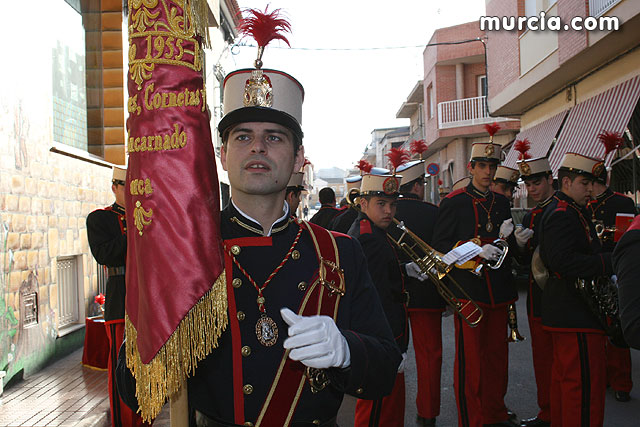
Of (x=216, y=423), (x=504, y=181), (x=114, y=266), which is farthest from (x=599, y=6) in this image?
(x=216, y=423)

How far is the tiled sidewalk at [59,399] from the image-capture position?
16.2ft

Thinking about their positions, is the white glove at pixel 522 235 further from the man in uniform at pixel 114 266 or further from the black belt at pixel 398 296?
the man in uniform at pixel 114 266

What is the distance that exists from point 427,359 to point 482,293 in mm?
861

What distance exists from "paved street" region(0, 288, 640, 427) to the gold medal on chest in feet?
11.6

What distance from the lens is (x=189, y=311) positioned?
178 centimetres

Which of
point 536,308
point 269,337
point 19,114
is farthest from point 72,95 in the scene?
point 269,337

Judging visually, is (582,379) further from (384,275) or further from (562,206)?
(384,275)

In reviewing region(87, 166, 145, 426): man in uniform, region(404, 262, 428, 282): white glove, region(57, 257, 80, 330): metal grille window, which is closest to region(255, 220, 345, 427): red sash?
region(87, 166, 145, 426): man in uniform

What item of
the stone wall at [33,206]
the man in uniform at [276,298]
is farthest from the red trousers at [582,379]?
the stone wall at [33,206]

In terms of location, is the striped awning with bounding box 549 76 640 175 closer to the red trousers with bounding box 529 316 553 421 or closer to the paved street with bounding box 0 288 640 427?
the paved street with bounding box 0 288 640 427

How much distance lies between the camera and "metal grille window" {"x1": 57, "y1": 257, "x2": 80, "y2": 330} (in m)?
7.84

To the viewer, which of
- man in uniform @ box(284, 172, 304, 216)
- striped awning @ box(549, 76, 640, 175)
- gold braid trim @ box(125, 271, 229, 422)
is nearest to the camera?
gold braid trim @ box(125, 271, 229, 422)

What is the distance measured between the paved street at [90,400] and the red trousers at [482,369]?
46cm

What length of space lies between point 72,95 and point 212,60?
1000 centimetres
